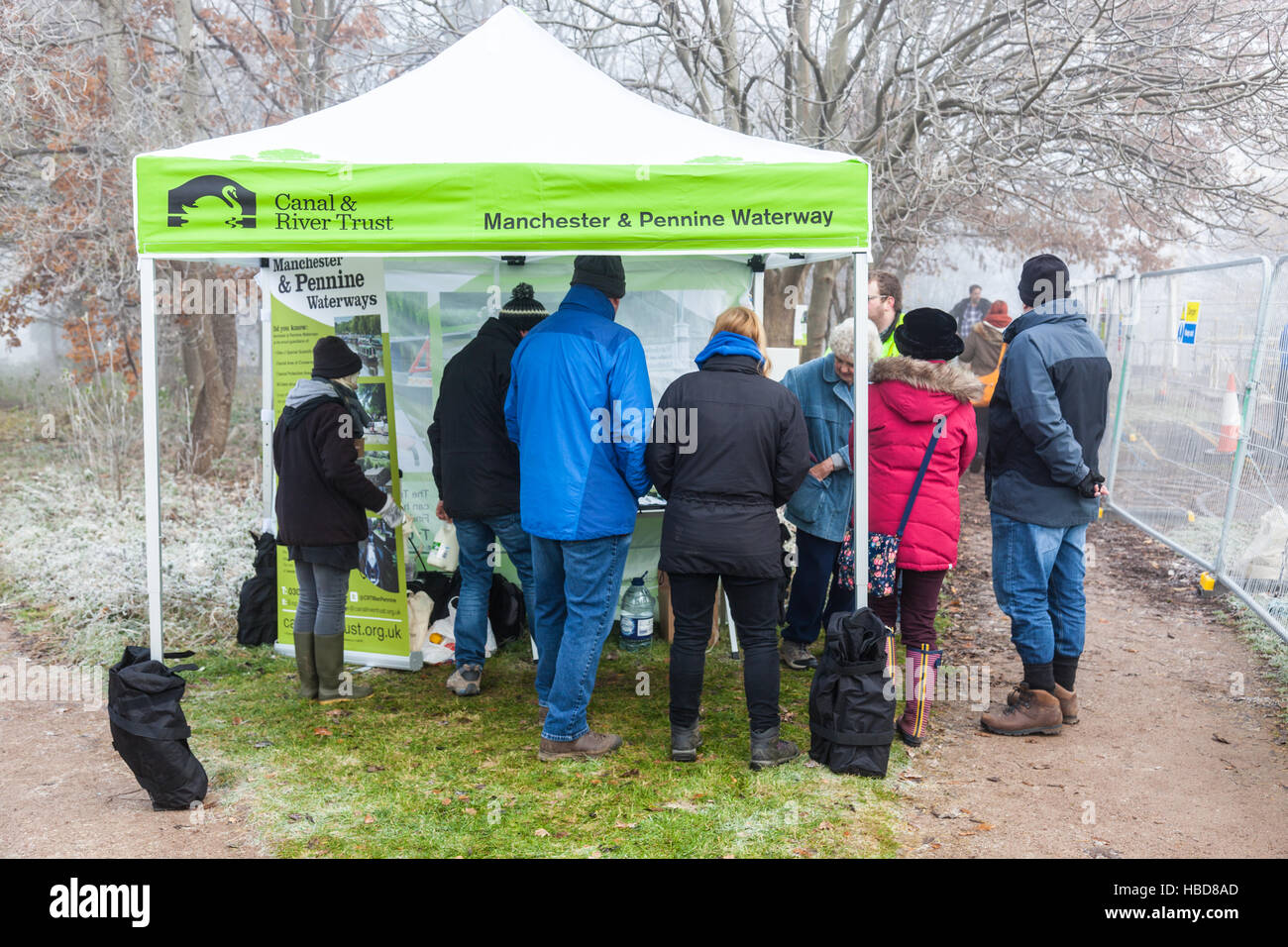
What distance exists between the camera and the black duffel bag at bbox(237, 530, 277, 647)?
5684mm

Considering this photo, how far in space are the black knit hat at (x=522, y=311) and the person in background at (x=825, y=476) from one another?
1291 mm

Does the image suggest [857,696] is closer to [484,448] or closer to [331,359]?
[484,448]

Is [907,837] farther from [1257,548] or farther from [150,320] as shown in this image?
[1257,548]

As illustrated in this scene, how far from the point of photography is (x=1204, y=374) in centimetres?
754

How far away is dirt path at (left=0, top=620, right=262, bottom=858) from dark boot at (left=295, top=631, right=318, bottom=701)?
871 millimetres

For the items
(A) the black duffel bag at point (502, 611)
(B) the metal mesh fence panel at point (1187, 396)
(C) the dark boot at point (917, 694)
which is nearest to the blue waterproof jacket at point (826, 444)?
(C) the dark boot at point (917, 694)

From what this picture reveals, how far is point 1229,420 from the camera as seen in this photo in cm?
704

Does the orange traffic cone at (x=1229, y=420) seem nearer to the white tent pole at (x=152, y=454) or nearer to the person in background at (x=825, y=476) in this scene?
the person in background at (x=825, y=476)

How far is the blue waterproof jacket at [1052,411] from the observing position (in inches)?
168

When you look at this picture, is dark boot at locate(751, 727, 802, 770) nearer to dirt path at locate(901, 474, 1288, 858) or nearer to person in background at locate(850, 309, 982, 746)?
dirt path at locate(901, 474, 1288, 858)

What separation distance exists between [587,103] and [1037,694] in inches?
131
